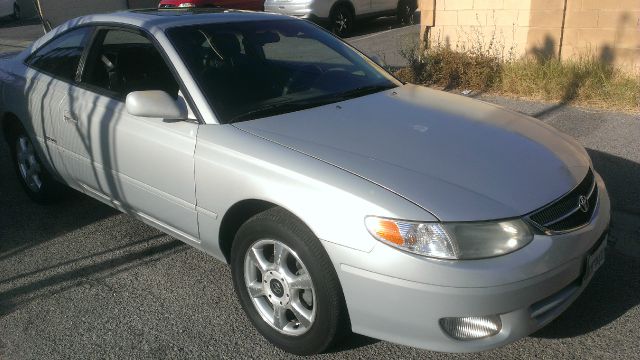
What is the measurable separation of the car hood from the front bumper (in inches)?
8.2

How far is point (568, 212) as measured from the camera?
2754 mm

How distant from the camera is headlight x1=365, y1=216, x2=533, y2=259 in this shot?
2457 millimetres

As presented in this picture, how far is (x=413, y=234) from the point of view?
248cm

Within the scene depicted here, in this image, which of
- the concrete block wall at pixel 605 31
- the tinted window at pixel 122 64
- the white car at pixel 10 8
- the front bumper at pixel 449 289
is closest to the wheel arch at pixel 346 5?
the concrete block wall at pixel 605 31

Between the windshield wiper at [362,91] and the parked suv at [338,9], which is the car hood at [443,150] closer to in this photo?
the windshield wiper at [362,91]

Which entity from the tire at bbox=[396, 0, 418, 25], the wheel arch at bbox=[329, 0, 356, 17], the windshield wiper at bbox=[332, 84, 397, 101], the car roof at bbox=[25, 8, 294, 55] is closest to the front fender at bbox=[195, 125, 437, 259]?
the windshield wiper at bbox=[332, 84, 397, 101]

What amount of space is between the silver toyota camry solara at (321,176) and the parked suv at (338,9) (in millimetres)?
10286

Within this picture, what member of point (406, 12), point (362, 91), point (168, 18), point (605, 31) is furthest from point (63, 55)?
point (406, 12)

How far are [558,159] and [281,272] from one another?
1541 millimetres

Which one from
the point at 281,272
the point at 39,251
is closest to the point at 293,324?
the point at 281,272

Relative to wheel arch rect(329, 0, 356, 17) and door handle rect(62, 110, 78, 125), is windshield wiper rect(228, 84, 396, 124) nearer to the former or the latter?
door handle rect(62, 110, 78, 125)

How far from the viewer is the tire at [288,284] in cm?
267

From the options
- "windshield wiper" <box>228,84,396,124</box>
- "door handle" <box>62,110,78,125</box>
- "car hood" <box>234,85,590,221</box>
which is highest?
"windshield wiper" <box>228,84,396,124</box>

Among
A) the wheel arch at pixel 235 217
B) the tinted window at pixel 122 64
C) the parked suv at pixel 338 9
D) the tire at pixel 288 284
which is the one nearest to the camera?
the tire at pixel 288 284
